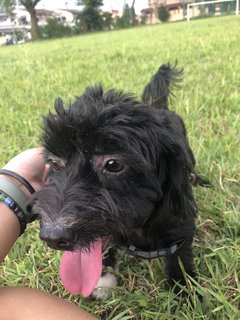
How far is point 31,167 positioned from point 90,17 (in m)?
41.0

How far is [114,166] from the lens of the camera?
1.54 meters

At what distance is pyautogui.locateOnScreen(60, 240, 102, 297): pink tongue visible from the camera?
5.18 feet

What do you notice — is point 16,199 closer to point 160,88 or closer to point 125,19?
point 160,88

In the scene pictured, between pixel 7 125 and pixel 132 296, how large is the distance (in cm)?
269

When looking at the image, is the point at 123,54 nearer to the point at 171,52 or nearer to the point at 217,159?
the point at 171,52

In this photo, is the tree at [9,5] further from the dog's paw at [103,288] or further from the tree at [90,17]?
the tree at [90,17]

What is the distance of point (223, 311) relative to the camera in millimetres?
1640

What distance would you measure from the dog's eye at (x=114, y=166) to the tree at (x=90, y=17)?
39586mm

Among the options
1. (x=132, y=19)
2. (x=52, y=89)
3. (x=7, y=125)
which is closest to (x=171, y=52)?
(x=52, y=89)

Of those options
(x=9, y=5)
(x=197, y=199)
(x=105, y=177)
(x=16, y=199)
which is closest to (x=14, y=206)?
(x=16, y=199)

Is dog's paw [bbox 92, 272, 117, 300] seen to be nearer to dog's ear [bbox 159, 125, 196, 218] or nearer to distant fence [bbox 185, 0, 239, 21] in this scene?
dog's ear [bbox 159, 125, 196, 218]

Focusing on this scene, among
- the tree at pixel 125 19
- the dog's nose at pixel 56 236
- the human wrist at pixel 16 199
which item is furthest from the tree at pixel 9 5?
the tree at pixel 125 19

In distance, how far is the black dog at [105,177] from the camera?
1.41 m

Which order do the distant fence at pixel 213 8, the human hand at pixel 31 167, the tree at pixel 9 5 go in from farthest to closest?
the distant fence at pixel 213 8, the tree at pixel 9 5, the human hand at pixel 31 167
